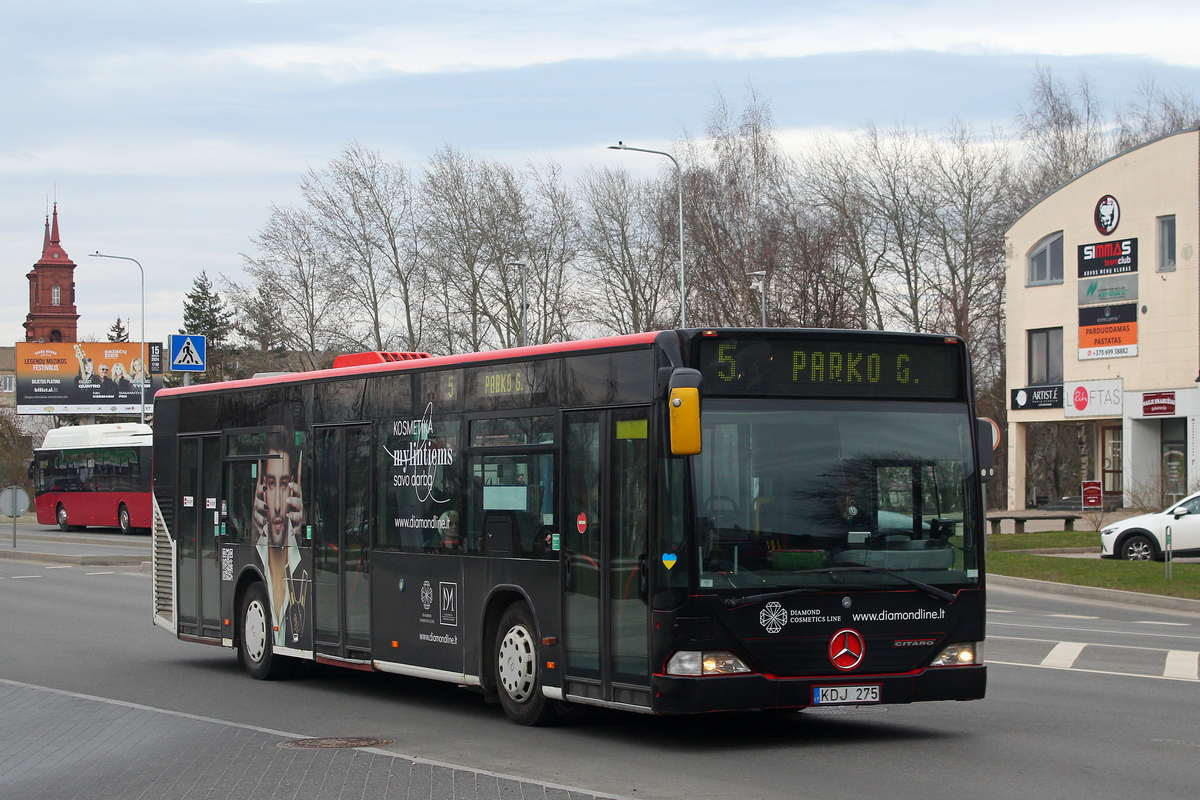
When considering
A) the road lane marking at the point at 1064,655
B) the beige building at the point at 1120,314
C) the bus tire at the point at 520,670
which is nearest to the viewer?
the bus tire at the point at 520,670

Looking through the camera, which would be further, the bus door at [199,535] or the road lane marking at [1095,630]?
the road lane marking at [1095,630]

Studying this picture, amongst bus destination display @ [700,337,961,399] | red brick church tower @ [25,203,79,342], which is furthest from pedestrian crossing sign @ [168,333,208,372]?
red brick church tower @ [25,203,79,342]

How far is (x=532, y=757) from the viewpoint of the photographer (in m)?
9.10

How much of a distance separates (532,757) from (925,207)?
57856 mm

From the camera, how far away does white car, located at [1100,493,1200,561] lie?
2750cm

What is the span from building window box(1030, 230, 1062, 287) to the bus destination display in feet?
135

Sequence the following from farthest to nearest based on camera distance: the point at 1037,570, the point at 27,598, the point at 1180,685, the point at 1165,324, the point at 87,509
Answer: the point at 87,509, the point at 1165,324, the point at 1037,570, the point at 27,598, the point at 1180,685

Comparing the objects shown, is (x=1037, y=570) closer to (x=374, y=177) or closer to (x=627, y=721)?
(x=627, y=721)

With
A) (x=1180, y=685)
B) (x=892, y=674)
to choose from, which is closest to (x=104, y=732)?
(x=892, y=674)

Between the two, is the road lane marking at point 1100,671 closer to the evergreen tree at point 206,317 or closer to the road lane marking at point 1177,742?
the road lane marking at point 1177,742

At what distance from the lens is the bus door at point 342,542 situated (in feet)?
40.5

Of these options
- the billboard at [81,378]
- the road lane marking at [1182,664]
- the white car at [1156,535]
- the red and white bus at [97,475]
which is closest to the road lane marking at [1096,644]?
the road lane marking at [1182,664]

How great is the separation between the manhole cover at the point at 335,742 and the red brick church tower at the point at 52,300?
157 meters

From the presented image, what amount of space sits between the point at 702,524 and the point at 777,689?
3.79ft
